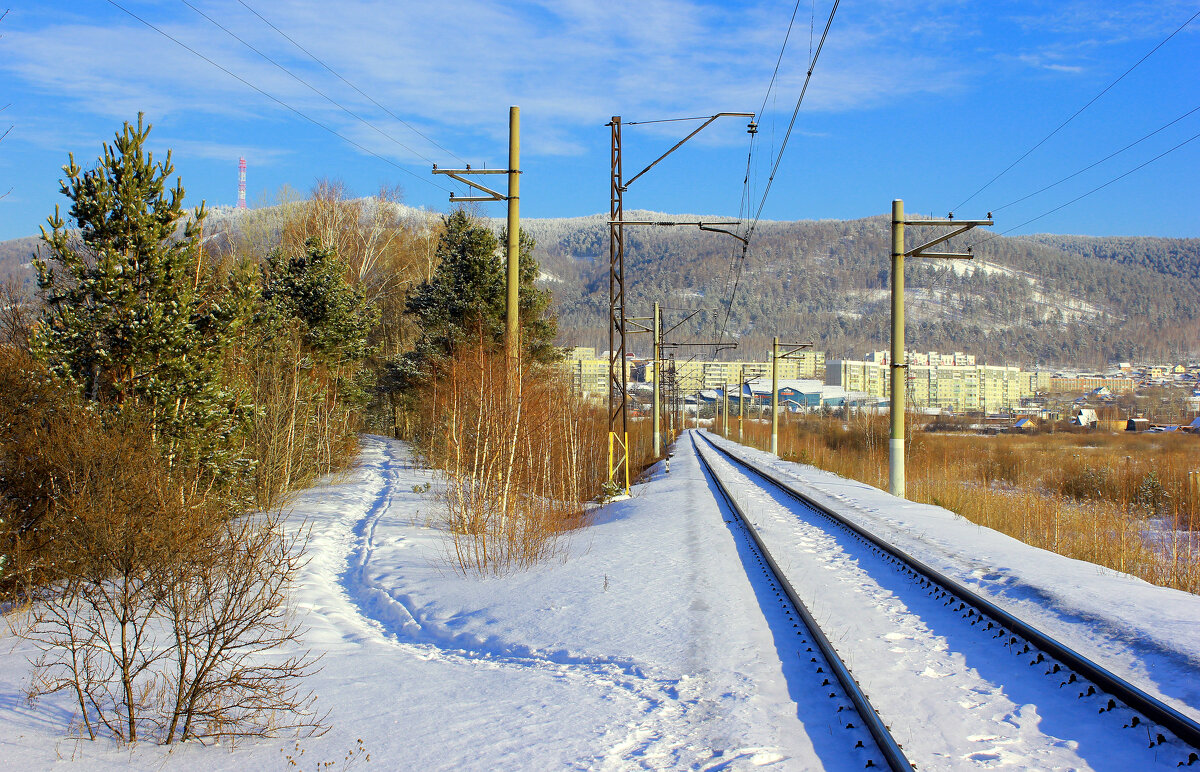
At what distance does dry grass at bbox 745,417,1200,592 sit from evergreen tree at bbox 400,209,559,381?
15.2m

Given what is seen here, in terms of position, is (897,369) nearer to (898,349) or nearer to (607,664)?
(898,349)

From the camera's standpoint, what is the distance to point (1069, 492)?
33.2 metres

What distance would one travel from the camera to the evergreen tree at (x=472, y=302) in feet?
112

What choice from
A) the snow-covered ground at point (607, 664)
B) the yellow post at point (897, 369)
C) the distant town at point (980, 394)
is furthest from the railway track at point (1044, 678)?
the distant town at point (980, 394)

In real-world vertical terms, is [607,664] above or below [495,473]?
below

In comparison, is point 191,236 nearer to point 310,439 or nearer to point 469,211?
point 310,439

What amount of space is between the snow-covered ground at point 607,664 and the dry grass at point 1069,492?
198 cm

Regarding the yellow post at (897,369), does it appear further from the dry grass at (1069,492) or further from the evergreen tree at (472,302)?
the evergreen tree at (472,302)

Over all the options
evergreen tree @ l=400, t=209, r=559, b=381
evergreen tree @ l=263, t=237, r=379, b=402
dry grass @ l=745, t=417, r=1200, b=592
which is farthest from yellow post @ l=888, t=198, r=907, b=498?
evergreen tree @ l=263, t=237, r=379, b=402

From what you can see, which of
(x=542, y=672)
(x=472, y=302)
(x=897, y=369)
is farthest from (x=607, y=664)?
(x=472, y=302)

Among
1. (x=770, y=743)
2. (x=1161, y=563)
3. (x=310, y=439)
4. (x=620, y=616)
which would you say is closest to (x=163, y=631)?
(x=620, y=616)

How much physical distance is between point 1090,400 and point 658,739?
161 m

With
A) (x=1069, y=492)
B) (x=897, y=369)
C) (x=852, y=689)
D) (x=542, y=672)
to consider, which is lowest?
(x=1069, y=492)

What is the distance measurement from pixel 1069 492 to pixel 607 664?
33077mm
